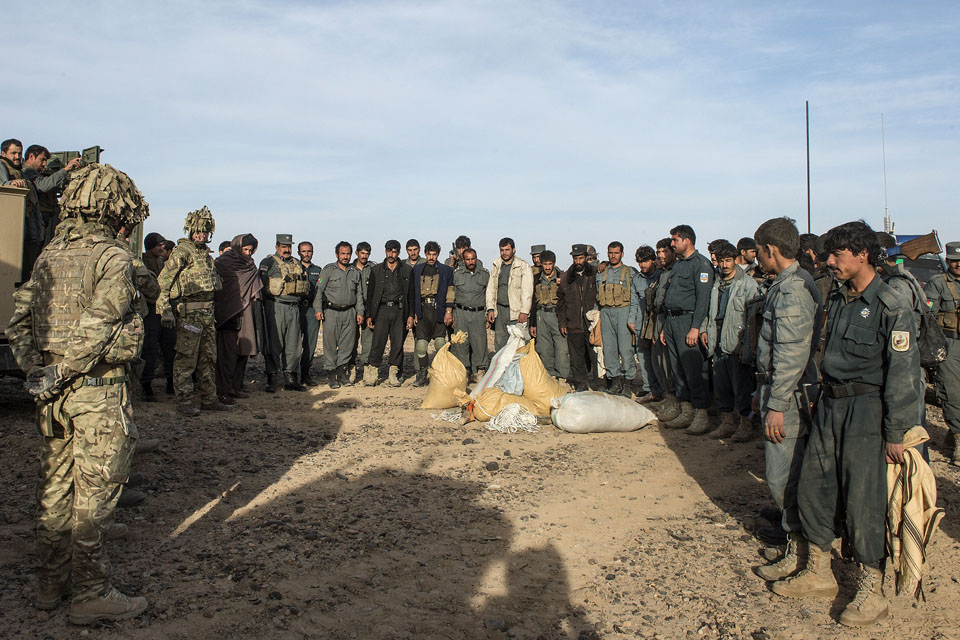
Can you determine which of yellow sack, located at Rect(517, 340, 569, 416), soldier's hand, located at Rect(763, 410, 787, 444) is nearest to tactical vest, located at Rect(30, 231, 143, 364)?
soldier's hand, located at Rect(763, 410, 787, 444)

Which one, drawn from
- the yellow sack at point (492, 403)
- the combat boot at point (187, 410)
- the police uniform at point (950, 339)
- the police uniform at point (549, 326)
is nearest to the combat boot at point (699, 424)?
the yellow sack at point (492, 403)

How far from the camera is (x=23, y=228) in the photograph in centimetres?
650

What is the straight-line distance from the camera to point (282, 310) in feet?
31.2

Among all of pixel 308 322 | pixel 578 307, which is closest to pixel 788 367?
pixel 578 307

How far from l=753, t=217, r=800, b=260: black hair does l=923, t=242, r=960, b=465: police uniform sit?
3.35 m

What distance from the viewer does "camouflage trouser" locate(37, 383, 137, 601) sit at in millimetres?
3242

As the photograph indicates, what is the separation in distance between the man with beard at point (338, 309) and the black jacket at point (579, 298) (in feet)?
9.78

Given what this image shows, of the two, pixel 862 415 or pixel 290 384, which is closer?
pixel 862 415

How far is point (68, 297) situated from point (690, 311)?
5.78 m

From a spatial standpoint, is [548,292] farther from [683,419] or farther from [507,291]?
[683,419]

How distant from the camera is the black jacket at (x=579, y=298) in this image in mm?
9578

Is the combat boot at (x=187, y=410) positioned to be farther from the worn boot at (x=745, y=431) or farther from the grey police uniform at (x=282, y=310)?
the worn boot at (x=745, y=431)

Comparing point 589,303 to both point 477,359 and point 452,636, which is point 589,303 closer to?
point 477,359

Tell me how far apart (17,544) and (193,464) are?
1613 mm
